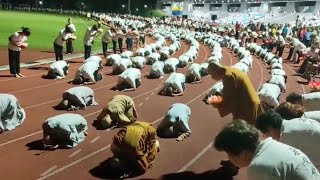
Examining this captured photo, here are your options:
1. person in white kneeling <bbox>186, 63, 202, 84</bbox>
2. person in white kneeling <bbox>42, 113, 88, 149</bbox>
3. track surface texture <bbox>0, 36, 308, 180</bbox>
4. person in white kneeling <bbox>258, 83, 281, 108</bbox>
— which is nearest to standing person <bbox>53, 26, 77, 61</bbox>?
track surface texture <bbox>0, 36, 308, 180</bbox>

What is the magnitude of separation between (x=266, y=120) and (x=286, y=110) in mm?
1469

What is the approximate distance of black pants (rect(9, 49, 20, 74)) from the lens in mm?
15125

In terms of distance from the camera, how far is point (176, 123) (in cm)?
929

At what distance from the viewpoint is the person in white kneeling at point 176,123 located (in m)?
9.13

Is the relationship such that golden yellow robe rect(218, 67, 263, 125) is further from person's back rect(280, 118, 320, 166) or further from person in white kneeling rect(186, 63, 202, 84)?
person in white kneeling rect(186, 63, 202, 84)

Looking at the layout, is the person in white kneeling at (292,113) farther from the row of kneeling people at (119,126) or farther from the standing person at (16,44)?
the standing person at (16,44)

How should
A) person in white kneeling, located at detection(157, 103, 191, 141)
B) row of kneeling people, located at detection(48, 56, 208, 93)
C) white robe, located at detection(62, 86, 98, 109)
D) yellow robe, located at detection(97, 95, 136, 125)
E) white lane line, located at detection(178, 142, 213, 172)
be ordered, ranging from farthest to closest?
row of kneeling people, located at detection(48, 56, 208, 93) < white robe, located at detection(62, 86, 98, 109) < yellow robe, located at detection(97, 95, 136, 125) < person in white kneeling, located at detection(157, 103, 191, 141) < white lane line, located at detection(178, 142, 213, 172)

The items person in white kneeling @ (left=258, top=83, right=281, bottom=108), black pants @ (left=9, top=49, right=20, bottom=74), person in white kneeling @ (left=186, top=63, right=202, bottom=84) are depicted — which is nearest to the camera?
person in white kneeling @ (left=258, top=83, right=281, bottom=108)

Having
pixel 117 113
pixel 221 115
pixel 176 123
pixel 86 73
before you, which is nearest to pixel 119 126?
pixel 117 113

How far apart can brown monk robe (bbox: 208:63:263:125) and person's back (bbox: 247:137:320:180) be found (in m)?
3.37

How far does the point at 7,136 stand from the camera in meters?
9.05

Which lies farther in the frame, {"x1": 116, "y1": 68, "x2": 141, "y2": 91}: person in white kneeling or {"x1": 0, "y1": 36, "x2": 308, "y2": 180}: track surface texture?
{"x1": 116, "y1": 68, "x2": 141, "y2": 91}: person in white kneeling

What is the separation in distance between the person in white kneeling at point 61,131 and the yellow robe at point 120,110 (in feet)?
3.83

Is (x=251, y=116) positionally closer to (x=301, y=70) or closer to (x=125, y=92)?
(x=125, y=92)
